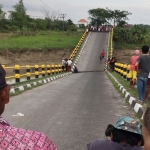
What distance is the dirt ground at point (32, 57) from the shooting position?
37.2 m

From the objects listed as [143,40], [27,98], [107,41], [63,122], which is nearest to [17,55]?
[107,41]

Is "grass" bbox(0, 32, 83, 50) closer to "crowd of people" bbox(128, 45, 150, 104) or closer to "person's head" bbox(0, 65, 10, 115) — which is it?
"crowd of people" bbox(128, 45, 150, 104)

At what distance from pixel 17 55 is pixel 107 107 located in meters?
31.7

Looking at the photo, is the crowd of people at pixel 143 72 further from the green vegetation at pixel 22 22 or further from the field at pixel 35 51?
the green vegetation at pixel 22 22

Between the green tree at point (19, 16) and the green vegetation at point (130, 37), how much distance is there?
27046 mm

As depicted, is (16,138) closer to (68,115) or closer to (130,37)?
(68,115)

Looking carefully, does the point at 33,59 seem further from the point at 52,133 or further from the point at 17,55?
the point at 52,133

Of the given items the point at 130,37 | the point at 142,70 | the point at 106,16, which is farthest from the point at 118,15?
the point at 142,70

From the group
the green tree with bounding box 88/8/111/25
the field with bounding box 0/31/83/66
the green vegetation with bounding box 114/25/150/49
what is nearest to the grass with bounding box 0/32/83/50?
the field with bounding box 0/31/83/66

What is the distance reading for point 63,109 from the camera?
7.37 meters

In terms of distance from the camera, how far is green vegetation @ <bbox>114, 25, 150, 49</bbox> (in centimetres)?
4469

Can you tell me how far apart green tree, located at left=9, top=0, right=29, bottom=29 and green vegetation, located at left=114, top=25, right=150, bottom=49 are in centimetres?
2705

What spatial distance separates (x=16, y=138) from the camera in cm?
176

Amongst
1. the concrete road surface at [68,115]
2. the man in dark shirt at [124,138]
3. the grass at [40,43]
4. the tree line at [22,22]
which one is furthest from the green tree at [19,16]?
the man in dark shirt at [124,138]
